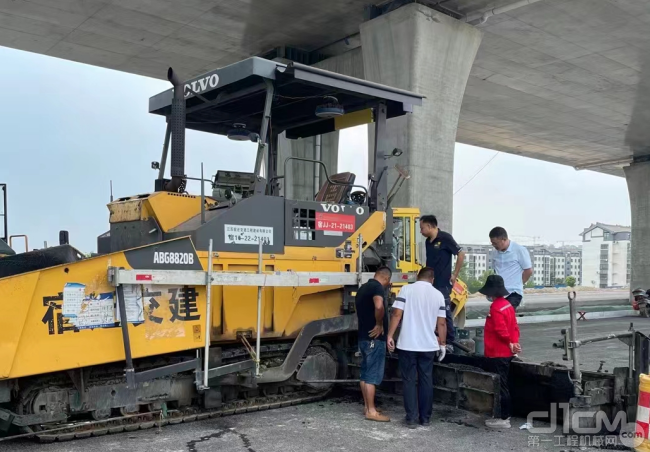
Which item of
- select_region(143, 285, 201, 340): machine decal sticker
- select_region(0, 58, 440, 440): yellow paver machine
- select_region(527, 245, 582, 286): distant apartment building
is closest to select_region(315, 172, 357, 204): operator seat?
select_region(0, 58, 440, 440): yellow paver machine

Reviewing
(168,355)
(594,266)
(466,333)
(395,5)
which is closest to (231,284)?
(168,355)

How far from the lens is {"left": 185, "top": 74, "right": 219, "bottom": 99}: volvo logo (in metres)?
6.56

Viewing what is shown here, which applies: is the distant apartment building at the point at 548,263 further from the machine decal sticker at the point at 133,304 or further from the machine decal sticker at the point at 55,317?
the machine decal sticker at the point at 55,317

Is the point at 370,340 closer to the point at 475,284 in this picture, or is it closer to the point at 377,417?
the point at 377,417

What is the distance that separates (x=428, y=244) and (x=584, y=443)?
8.96 ft

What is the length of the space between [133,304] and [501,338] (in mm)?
3448

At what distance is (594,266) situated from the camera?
391ft

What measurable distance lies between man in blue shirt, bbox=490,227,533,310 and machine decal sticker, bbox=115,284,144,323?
376 cm

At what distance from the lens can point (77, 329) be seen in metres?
5.01

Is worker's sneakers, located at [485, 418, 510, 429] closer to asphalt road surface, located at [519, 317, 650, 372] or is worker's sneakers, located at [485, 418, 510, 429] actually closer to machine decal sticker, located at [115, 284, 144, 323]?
asphalt road surface, located at [519, 317, 650, 372]

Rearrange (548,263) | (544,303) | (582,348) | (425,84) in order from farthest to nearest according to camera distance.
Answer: (548,263) → (544,303) → (425,84) → (582,348)

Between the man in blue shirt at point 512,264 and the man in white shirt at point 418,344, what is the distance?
111cm

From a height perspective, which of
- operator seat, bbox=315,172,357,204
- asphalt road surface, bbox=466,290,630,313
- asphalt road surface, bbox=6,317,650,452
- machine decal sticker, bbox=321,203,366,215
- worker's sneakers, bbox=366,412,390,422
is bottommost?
asphalt road surface, bbox=466,290,630,313

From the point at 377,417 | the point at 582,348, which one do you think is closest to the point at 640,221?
the point at 582,348
